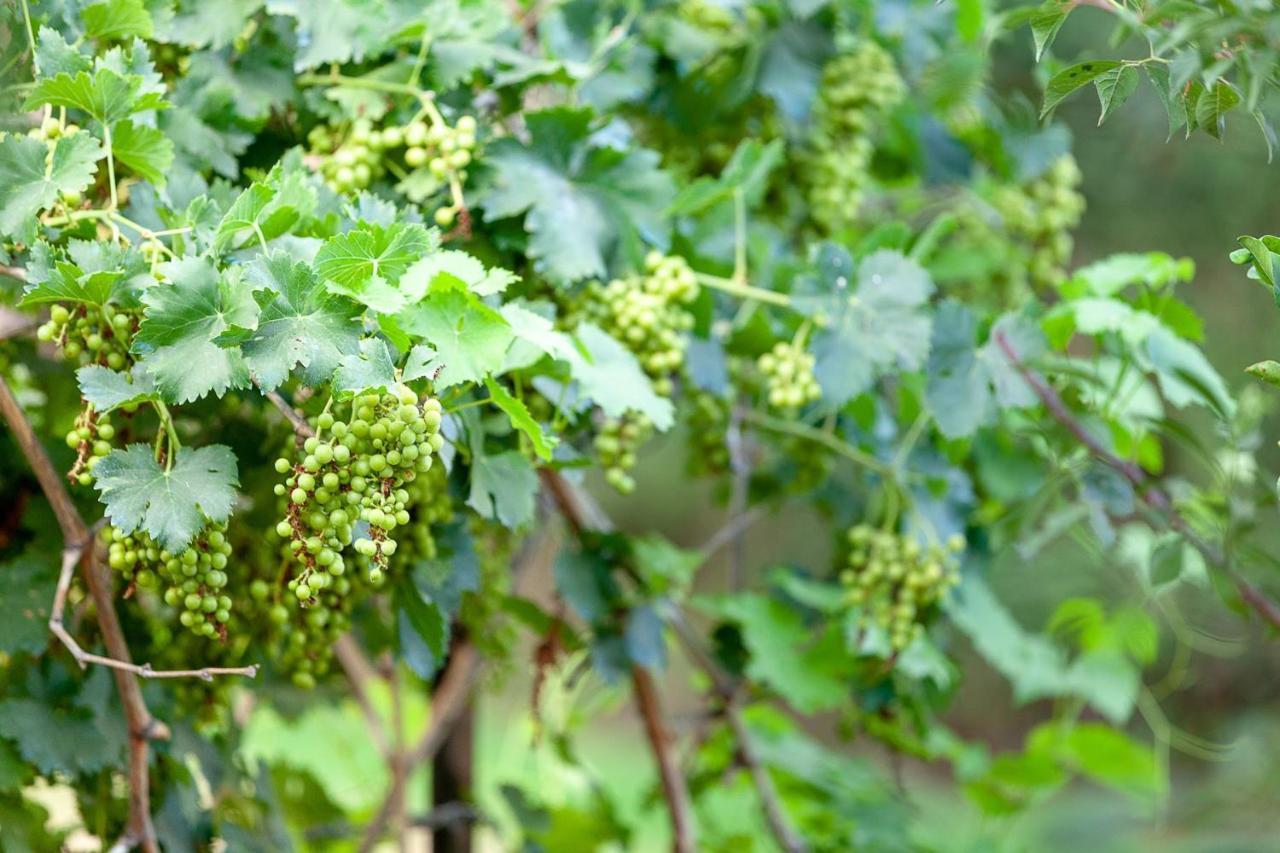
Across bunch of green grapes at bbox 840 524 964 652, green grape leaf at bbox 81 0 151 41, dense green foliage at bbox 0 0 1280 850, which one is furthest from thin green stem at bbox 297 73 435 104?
bunch of green grapes at bbox 840 524 964 652

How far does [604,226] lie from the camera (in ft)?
3.87

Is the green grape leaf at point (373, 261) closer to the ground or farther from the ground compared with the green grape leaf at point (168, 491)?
farther from the ground

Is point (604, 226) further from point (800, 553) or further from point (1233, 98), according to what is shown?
point (800, 553)

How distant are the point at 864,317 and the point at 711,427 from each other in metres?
0.29

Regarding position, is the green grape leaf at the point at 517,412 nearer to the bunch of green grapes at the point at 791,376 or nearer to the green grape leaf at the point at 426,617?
the green grape leaf at the point at 426,617

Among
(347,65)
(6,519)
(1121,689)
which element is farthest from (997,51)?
(6,519)

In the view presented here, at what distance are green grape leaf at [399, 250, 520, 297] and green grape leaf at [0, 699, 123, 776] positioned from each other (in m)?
0.53

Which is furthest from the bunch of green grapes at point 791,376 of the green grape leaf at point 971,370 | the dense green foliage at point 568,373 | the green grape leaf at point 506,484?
the green grape leaf at point 506,484

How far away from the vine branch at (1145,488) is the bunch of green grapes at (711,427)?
317mm

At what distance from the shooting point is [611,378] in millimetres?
986

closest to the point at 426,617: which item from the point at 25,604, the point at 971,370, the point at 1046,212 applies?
the point at 25,604

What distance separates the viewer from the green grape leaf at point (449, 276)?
796 millimetres

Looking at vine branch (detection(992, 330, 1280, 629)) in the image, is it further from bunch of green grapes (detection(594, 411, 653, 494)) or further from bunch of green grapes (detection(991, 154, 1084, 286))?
bunch of green grapes (detection(991, 154, 1084, 286))

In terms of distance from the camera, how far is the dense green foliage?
2.62 ft
